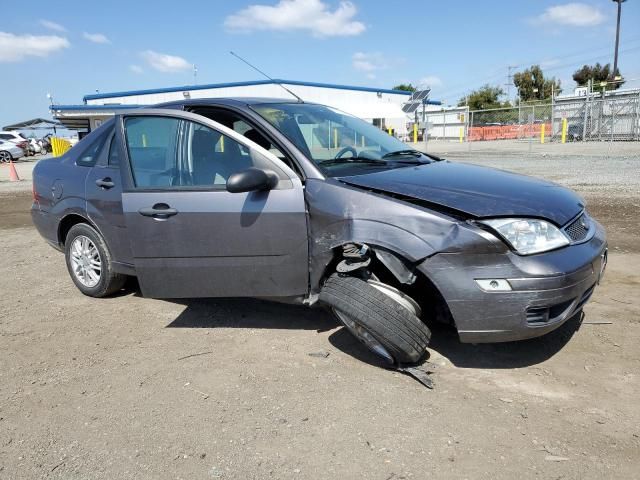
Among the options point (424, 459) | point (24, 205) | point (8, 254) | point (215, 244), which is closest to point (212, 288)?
point (215, 244)

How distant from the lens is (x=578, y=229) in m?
3.17

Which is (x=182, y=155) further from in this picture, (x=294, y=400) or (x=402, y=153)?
(x=294, y=400)

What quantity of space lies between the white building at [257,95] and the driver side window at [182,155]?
28067mm

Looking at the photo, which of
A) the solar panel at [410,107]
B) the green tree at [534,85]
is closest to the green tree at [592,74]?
the green tree at [534,85]

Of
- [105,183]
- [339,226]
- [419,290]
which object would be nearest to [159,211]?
[105,183]

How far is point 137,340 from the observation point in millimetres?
3869

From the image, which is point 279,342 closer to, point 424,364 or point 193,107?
point 424,364

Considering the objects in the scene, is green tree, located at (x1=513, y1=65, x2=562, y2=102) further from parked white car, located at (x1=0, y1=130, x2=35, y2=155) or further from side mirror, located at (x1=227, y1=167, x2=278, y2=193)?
side mirror, located at (x1=227, y1=167, x2=278, y2=193)

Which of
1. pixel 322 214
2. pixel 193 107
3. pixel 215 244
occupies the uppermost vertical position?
pixel 193 107

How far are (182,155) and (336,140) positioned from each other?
1.16 meters

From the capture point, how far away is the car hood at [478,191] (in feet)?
9.45

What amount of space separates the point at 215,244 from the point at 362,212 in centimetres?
108

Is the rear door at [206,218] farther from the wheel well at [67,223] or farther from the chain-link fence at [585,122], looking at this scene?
the chain-link fence at [585,122]

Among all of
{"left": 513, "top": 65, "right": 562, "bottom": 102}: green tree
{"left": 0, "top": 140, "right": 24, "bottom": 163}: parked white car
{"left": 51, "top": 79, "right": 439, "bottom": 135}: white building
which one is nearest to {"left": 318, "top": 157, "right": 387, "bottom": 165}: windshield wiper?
{"left": 51, "top": 79, "right": 439, "bottom": 135}: white building
